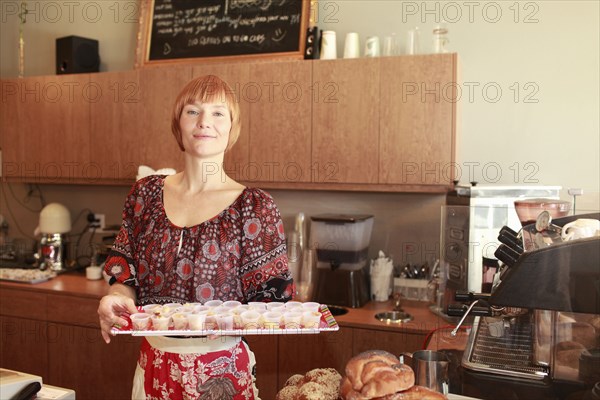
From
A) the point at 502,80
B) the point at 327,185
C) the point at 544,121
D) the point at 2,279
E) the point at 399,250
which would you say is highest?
the point at 502,80

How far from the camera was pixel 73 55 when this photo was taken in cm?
366

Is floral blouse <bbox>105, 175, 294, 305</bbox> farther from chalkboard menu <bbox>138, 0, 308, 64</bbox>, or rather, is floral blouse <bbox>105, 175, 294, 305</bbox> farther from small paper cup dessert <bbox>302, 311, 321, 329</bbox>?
chalkboard menu <bbox>138, 0, 308, 64</bbox>

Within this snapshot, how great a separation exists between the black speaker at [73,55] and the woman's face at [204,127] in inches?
93.0

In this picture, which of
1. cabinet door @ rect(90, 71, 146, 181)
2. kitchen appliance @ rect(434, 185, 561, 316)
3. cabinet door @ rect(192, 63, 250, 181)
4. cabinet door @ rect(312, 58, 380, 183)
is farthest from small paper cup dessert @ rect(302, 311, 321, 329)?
cabinet door @ rect(90, 71, 146, 181)

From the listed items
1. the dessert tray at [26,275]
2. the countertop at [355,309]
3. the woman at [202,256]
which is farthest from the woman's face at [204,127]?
the dessert tray at [26,275]

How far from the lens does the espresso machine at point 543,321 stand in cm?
99

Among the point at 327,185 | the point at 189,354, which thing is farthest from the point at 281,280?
the point at 327,185

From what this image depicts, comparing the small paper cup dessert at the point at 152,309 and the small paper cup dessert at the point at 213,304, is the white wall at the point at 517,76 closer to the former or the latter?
the small paper cup dessert at the point at 213,304

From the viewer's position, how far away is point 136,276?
171cm

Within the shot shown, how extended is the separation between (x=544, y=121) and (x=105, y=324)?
2333mm

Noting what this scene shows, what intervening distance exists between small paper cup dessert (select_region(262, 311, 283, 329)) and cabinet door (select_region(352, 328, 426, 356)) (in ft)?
4.40

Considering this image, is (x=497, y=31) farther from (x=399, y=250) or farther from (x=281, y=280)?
(x=281, y=280)

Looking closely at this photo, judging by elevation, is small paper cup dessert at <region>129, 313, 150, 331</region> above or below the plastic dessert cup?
below

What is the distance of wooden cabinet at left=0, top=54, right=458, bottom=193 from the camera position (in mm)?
2770
